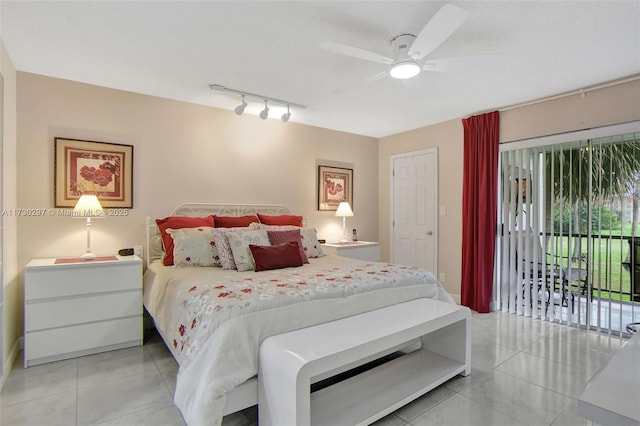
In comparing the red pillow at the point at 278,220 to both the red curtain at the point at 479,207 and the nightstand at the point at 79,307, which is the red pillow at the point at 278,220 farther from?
the red curtain at the point at 479,207

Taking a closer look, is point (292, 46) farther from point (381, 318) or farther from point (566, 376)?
point (566, 376)

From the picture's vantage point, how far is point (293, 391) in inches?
58.0

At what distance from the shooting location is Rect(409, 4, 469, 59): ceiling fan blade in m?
1.73

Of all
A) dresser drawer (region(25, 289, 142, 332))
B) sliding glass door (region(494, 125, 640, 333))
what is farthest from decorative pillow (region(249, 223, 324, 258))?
sliding glass door (region(494, 125, 640, 333))

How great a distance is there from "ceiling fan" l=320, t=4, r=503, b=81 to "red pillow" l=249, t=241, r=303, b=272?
167cm

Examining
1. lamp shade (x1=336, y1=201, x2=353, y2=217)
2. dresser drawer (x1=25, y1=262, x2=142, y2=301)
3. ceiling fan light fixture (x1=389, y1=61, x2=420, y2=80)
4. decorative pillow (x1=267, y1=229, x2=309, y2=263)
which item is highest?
ceiling fan light fixture (x1=389, y1=61, x2=420, y2=80)

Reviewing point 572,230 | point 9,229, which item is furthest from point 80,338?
point 572,230

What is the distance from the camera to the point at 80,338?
2711 mm

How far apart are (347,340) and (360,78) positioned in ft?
7.80

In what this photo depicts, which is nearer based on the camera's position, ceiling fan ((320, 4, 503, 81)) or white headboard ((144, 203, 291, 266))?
ceiling fan ((320, 4, 503, 81))

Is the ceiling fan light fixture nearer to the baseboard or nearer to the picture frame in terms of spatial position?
the picture frame

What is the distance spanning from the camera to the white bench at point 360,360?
5.03ft

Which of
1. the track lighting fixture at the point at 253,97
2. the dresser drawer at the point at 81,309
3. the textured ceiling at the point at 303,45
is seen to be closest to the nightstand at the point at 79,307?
the dresser drawer at the point at 81,309

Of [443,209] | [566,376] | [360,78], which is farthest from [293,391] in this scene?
[443,209]
